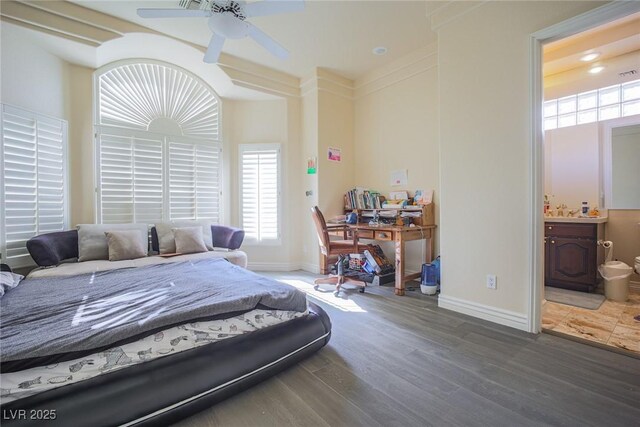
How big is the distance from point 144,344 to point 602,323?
133 inches

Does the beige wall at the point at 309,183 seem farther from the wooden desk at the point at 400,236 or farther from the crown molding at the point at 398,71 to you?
the wooden desk at the point at 400,236

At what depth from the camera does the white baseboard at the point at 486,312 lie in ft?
7.41

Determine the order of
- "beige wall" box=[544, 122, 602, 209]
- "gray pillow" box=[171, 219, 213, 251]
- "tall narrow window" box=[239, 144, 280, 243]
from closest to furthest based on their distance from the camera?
"beige wall" box=[544, 122, 602, 209] < "gray pillow" box=[171, 219, 213, 251] < "tall narrow window" box=[239, 144, 280, 243]

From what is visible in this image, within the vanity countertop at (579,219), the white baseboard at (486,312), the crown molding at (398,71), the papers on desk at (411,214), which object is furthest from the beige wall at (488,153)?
the vanity countertop at (579,219)

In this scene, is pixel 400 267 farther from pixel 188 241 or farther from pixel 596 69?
pixel 596 69

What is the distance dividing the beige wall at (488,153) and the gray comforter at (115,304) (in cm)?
168

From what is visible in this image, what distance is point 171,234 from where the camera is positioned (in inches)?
137

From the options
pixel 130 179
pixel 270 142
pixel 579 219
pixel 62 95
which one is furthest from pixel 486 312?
pixel 62 95

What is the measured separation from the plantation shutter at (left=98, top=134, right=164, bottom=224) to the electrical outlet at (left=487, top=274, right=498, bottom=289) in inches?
157

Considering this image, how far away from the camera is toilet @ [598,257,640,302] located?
112 inches

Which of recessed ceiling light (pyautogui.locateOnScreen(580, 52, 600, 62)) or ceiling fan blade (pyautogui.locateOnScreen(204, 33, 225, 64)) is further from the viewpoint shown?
recessed ceiling light (pyautogui.locateOnScreen(580, 52, 600, 62))

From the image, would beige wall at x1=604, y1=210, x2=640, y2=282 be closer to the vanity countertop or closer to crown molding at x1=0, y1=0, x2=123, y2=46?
the vanity countertop

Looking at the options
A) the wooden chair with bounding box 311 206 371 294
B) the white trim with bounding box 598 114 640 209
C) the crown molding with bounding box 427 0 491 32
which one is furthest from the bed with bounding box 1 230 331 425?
the white trim with bounding box 598 114 640 209

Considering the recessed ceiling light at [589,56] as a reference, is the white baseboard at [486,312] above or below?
below
